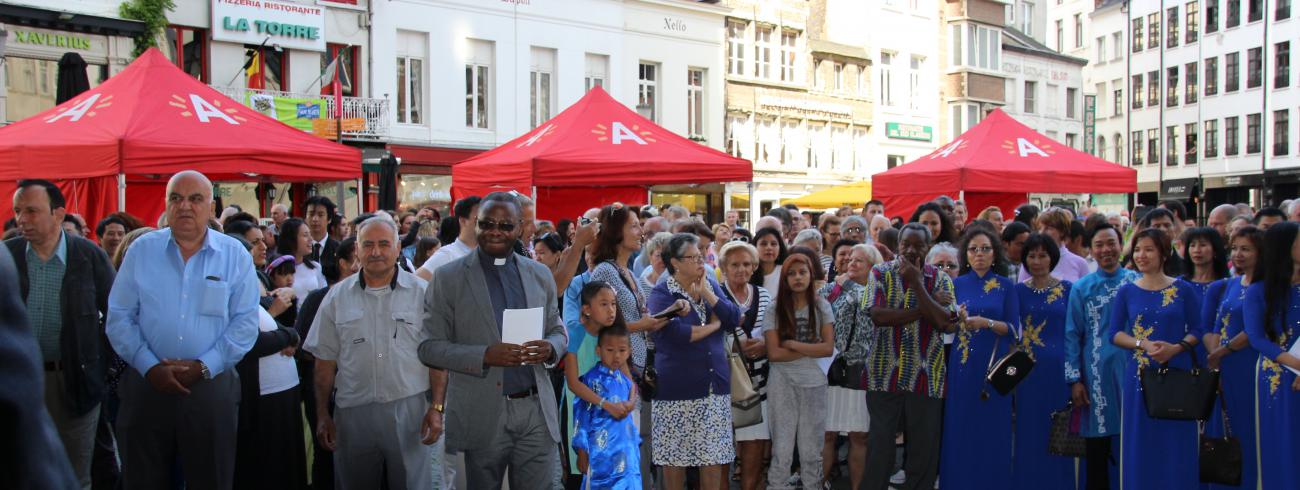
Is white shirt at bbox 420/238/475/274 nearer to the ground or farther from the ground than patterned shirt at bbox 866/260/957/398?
farther from the ground

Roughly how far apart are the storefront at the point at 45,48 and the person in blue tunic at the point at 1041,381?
18004 mm

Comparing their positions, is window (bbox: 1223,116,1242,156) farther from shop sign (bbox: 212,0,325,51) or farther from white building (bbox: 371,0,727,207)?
shop sign (bbox: 212,0,325,51)

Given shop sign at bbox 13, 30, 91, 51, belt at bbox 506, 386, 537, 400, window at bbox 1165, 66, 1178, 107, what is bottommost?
belt at bbox 506, 386, 537, 400

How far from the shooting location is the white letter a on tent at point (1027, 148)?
46.5ft

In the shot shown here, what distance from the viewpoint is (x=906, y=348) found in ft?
23.5

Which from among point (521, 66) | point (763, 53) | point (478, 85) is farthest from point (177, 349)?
point (763, 53)

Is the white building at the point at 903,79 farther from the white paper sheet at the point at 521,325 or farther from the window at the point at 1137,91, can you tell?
the white paper sheet at the point at 521,325

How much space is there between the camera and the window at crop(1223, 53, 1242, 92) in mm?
48438

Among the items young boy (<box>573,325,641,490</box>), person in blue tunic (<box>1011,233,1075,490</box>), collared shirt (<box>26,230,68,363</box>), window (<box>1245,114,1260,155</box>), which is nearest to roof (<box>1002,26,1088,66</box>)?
window (<box>1245,114,1260,155</box>)

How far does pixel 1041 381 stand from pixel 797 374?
1.60 m

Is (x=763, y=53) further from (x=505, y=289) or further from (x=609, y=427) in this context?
(x=505, y=289)

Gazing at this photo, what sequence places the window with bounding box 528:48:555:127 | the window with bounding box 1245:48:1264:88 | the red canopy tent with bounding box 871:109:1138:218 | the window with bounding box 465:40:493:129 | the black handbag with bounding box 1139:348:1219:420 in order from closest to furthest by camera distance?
the black handbag with bounding box 1139:348:1219:420
the red canopy tent with bounding box 871:109:1138:218
the window with bounding box 465:40:493:129
the window with bounding box 528:48:555:127
the window with bounding box 1245:48:1264:88

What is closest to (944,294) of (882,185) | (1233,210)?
(1233,210)

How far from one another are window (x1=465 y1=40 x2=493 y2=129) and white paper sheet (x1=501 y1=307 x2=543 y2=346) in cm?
2300
